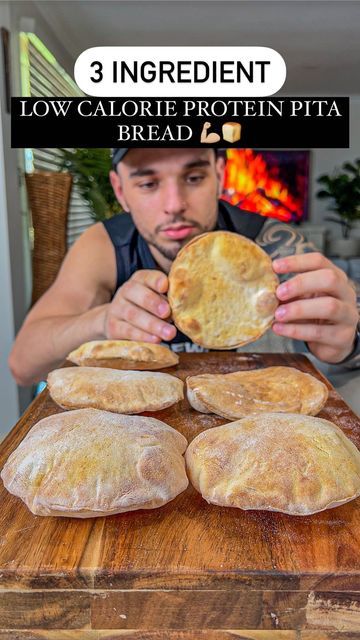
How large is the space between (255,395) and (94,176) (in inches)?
98.1

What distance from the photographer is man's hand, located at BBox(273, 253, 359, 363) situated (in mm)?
1049

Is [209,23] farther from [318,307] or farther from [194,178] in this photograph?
[318,307]

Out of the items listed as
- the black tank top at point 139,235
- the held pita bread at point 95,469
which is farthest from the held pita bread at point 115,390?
the black tank top at point 139,235

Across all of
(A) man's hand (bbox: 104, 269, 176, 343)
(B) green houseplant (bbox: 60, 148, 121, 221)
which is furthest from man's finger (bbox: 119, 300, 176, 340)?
(B) green houseplant (bbox: 60, 148, 121, 221)

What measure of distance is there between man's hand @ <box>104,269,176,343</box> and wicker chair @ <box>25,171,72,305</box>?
1.61 m

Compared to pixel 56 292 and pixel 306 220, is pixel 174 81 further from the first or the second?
pixel 306 220

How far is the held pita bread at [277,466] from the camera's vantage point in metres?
0.55

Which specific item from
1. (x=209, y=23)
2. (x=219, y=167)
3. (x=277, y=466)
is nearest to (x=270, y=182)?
(x=209, y=23)

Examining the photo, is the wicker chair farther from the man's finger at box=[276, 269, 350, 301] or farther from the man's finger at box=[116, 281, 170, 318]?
the man's finger at box=[276, 269, 350, 301]

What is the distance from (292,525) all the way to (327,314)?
0.60 m

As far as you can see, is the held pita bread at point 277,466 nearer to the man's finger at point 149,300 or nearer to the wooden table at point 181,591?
the wooden table at point 181,591

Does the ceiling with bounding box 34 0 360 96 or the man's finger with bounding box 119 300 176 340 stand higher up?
the ceiling with bounding box 34 0 360 96

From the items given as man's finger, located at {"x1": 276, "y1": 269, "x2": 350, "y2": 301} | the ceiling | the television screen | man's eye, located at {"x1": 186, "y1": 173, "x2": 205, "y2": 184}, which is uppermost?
the ceiling

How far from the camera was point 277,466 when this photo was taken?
57 centimetres
